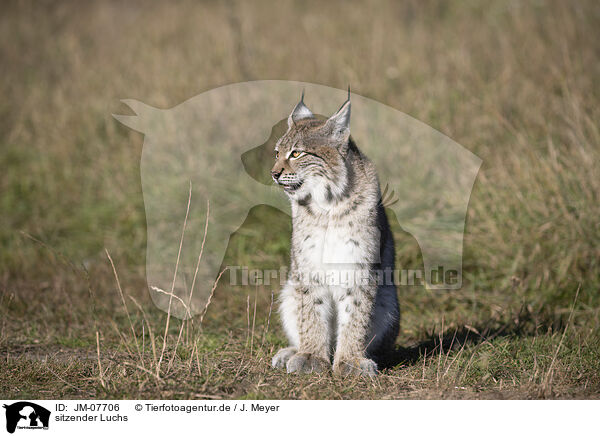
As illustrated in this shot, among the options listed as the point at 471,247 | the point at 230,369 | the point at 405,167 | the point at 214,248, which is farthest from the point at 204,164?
the point at 230,369

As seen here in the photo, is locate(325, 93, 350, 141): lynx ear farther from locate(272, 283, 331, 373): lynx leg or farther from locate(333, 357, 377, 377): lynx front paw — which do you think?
locate(333, 357, 377, 377): lynx front paw

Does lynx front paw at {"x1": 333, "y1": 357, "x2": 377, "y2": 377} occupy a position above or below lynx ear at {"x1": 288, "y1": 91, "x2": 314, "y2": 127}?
below

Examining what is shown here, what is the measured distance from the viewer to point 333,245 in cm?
389

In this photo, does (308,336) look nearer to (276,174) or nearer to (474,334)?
(276,174)

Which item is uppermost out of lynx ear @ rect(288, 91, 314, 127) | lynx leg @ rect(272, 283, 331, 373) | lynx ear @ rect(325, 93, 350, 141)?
lynx ear @ rect(288, 91, 314, 127)

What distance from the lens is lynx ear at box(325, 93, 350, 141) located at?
12.9 feet

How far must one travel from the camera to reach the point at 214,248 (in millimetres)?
6582
